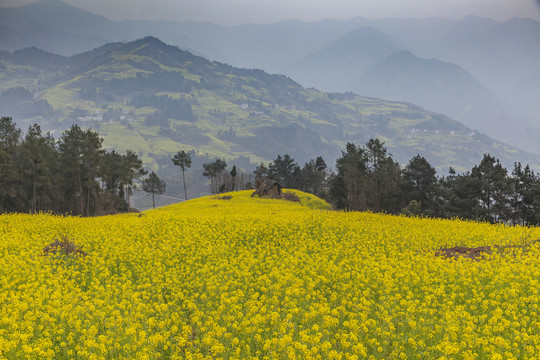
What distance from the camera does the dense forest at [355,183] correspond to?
2162 inches

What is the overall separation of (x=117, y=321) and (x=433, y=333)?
7193mm

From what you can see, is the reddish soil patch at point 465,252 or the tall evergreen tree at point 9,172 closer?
the reddish soil patch at point 465,252

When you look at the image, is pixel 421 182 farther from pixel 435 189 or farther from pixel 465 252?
pixel 465 252

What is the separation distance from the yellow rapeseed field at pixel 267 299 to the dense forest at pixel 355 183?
3770cm

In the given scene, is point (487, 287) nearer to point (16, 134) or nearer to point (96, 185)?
point (96, 185)

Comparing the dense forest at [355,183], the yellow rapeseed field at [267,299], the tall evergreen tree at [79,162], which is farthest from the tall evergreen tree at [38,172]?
the yellow rapeseed field at [267,299]

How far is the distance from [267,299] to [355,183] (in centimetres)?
6389

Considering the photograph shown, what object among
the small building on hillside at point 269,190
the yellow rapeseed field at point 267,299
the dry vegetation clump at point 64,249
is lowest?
the yellow rapeseed field at point 267,299

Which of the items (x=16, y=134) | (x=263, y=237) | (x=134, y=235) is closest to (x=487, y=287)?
(x=263, y=237)

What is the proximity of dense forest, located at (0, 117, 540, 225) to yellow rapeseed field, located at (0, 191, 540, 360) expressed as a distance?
3770 centimetres

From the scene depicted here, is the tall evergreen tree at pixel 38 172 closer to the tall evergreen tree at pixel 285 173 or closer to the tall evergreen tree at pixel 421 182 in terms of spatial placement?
the tall evergreen tree at pixel 421 182

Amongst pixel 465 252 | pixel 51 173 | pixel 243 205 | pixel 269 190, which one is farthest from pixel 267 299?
pixel 51 173

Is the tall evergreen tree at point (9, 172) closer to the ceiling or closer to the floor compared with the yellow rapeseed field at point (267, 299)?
closer to the ceiling

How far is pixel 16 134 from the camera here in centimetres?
7512
